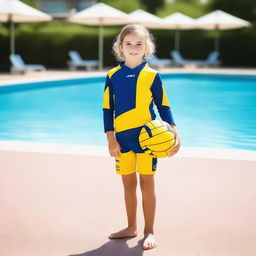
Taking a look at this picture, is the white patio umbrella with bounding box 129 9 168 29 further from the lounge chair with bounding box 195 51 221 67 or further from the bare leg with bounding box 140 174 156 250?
the bare leg with bounding box 140 174 156 250

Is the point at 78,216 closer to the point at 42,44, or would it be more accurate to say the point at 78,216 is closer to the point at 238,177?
the point at 238,177

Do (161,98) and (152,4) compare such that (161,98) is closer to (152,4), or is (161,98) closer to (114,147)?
(114,147)

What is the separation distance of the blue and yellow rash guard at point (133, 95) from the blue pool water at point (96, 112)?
14.6 ft

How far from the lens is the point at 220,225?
3.04 metres

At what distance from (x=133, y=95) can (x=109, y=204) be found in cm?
110

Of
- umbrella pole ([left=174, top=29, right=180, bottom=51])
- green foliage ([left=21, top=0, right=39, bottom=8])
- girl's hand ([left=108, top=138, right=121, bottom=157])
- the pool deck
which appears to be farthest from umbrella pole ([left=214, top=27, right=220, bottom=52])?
girl's hand ([left=108, top=138, right=121, bottom=157])

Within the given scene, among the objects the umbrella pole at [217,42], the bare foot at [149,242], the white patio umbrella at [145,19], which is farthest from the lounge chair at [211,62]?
the bare foot at [149,242]

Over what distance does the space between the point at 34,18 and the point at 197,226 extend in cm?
1666

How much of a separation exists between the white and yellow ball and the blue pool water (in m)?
4.46

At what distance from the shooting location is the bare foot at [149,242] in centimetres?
265

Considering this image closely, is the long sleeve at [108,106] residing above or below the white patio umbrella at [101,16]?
below

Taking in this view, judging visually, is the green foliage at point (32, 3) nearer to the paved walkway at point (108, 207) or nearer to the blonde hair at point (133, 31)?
the paved walkway at point (108, 207)

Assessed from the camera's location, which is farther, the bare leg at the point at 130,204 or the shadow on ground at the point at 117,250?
the bare leg at the point at 130,204

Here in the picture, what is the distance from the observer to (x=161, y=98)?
2762 millimetres
